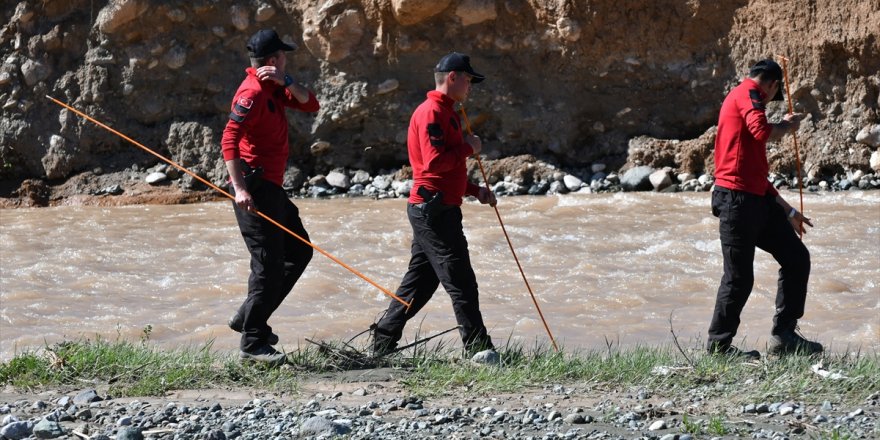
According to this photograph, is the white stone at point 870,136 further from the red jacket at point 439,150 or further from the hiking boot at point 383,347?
the hiking boot at point 383,347

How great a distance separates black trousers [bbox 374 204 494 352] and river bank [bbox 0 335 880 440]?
0.61ft

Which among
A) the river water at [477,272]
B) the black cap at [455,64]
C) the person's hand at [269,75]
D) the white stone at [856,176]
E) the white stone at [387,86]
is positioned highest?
the white stone at [387,86]

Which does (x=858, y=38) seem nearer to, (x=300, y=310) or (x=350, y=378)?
(x=300, y=310)

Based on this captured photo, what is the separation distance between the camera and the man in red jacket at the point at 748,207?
20.6 feet

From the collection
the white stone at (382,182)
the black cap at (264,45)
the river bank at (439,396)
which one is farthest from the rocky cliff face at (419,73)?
the black cap at (264,45)

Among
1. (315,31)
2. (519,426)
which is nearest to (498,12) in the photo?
(315,31)

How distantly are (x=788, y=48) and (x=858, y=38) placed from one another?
0.84m

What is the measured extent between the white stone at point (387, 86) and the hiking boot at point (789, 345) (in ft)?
29.8

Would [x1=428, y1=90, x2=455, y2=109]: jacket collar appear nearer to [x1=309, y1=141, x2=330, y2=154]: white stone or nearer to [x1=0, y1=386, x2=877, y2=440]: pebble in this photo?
[x1=0, y1=386, x2=877, y2=440]: pebble

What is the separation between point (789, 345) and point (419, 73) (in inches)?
362

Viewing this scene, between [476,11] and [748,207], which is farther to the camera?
[476,11]

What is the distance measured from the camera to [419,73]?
15.1m

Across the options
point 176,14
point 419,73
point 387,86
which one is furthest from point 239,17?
point 419,73

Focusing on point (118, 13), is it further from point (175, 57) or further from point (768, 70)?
point (768, 70)
